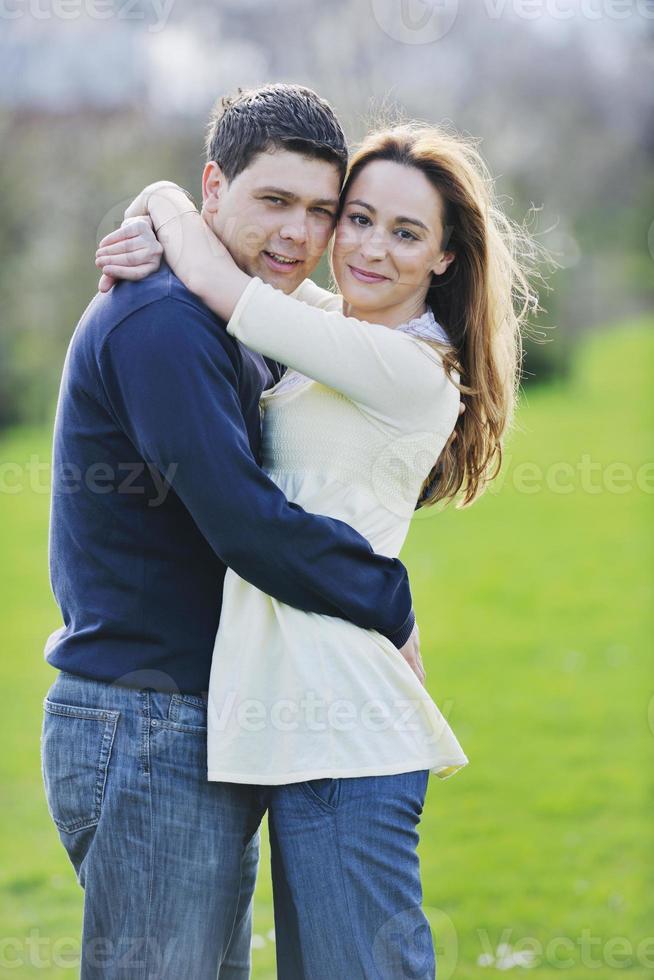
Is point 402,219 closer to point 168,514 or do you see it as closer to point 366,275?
point 366,275

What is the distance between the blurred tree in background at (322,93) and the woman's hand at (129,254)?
7.89 metres

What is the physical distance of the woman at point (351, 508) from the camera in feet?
5.46

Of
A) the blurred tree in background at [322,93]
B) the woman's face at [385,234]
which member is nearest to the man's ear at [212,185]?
the woman's face at [385,234]

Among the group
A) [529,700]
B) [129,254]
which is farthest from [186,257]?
[529,700]

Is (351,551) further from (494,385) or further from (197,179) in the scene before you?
(197,179)

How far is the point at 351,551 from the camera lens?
169 cm

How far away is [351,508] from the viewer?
1.77 metres

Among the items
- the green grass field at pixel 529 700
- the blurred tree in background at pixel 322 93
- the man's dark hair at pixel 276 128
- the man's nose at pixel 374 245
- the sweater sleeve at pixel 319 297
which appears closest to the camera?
the man's dark hair at pixel 276 128

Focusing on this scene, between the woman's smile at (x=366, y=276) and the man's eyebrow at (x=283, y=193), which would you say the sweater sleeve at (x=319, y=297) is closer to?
the woman's smile at (x=366, y=276)

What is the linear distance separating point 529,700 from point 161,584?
5263 millimetres

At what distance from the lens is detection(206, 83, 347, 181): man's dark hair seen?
1798 millimetres

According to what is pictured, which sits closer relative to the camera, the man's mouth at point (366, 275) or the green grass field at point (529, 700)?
the man's mouth at point (366, 275)

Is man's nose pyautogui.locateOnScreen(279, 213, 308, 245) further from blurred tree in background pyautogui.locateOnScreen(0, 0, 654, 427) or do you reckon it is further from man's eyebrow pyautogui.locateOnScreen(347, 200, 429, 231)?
blurred tree in background pyautogui.locateOnScreen(0, 0, 654, 427)

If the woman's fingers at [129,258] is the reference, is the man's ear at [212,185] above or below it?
above
